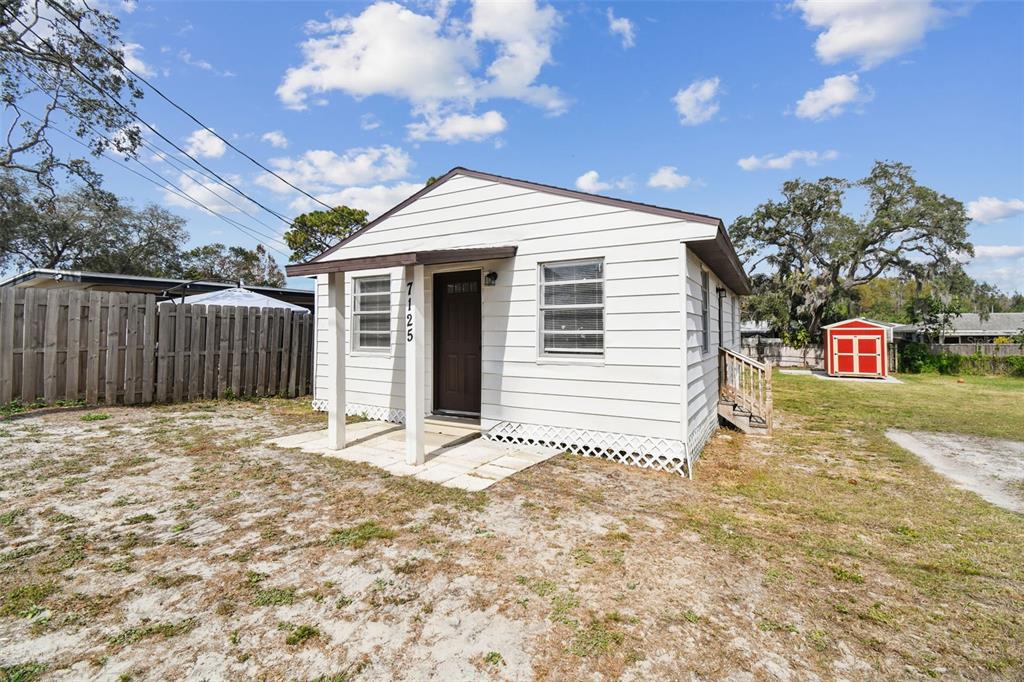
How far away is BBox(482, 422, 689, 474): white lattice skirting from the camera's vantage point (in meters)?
4.77

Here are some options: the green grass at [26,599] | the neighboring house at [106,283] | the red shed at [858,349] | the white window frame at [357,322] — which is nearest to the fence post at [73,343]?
the white window frame at [357,322]

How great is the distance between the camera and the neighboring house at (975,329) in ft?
68.6

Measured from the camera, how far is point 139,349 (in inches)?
304

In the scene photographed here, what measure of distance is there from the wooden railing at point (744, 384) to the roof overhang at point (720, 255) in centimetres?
137

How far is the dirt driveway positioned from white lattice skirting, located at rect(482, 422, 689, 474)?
16.2 inches

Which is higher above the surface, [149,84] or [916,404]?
[149,84]

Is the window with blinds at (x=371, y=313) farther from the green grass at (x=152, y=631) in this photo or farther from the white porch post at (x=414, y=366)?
the green grass at (x=152, y=631)

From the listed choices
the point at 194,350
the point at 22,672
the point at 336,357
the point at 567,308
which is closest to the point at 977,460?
the point at 567,308

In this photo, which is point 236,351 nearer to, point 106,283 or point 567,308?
point 567,308

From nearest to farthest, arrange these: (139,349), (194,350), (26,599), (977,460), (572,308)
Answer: (26,599) < (572,308) < (977,460) < (139,349) < (194,350)

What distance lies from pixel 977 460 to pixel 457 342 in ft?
22.8

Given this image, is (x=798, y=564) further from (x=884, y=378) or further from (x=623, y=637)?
(x=884, y=378)

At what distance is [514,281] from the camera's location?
18.8 ft

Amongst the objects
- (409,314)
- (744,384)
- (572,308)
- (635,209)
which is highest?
(635,209)
